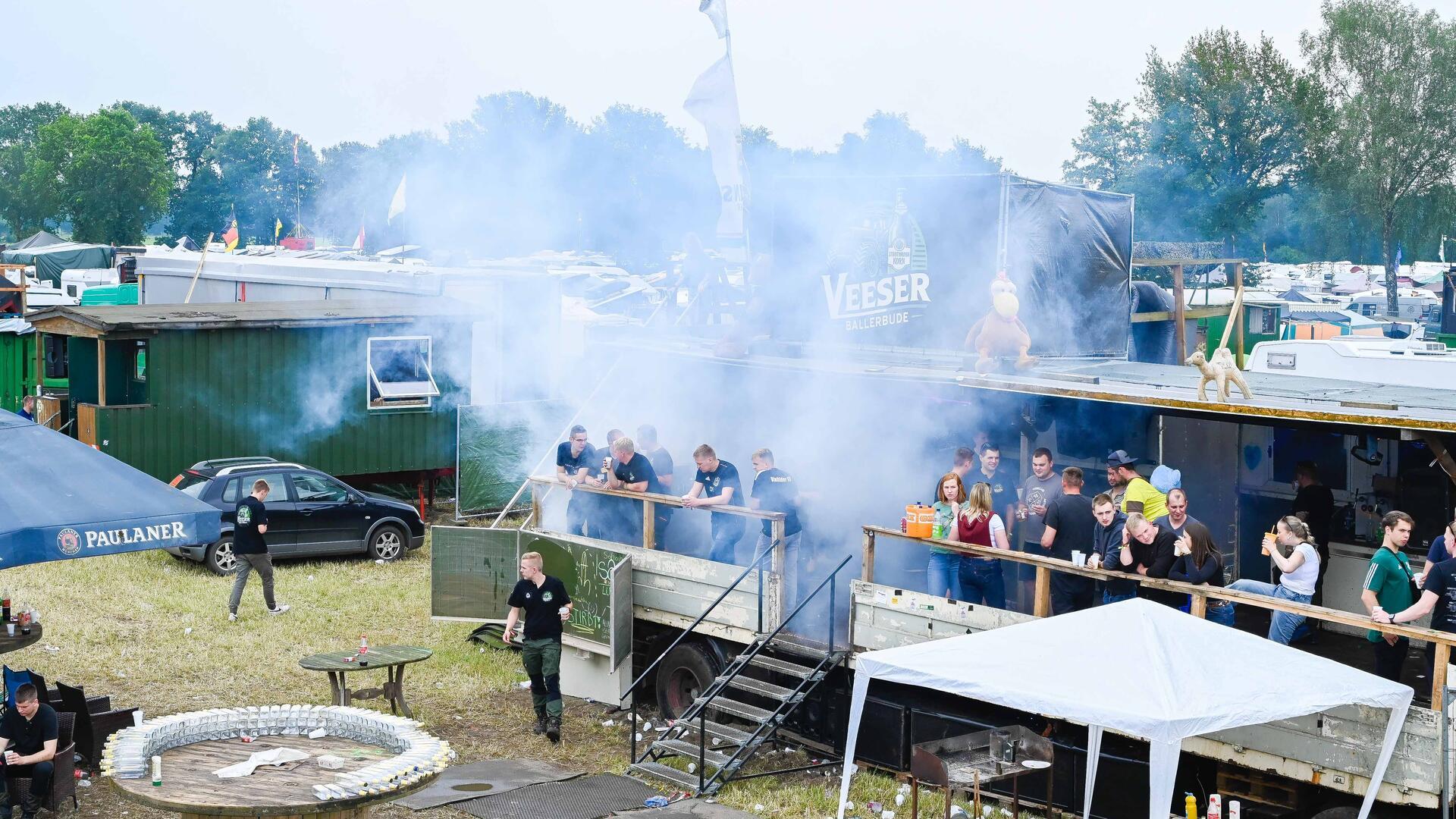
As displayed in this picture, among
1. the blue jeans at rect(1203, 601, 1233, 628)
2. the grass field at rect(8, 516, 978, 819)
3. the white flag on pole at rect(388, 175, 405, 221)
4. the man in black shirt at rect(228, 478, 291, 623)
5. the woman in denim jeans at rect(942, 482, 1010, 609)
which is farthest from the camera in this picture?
the white flag on pole at rect(388, 175, 405, 221)

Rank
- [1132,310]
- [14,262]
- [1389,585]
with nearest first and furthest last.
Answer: [1389,585] → [1132,310] → [14,262]

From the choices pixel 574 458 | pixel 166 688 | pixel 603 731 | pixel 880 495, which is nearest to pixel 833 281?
pixel 880 495

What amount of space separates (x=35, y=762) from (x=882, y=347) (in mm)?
7193

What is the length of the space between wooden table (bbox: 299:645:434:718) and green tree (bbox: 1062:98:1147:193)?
35.6 metres

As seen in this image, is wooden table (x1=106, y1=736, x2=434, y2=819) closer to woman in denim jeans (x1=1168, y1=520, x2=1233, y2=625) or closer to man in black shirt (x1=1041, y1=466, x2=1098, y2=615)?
man in black shirt (x1=1041, y1=466, x2=1098, y2=615)

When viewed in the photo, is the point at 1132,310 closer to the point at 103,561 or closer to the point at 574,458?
the point at 574,458

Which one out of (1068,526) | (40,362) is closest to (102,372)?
(40,362)

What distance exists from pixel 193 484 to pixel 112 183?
54.7 m

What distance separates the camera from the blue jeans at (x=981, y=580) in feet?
31.3

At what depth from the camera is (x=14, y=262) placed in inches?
1794

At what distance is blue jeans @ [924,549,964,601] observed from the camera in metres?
9.65

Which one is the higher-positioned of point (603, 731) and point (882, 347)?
point (882, 347)

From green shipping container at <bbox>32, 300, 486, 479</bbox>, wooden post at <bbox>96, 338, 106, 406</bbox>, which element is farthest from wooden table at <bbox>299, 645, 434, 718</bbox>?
wooden post at <bbox>96, 338, 106, 406</bbox>

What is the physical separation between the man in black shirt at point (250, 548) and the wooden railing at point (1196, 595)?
678 cm
